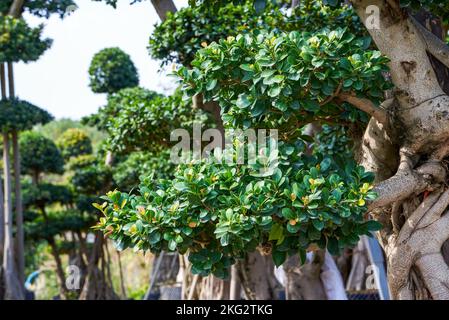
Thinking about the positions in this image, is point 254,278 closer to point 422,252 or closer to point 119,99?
point 119,99

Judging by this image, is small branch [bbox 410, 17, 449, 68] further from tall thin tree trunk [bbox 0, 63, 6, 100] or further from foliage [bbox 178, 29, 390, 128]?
tall thin tree trunk [bbox 0, 63, 6, 100]

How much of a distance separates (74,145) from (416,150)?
11.4m

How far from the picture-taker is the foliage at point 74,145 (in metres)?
13.8

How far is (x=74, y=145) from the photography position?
13.9 m

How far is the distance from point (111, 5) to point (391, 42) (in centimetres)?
213

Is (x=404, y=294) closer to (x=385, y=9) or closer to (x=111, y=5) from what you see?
(x=385, y=9)

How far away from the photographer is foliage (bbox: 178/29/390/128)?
279 centimetres

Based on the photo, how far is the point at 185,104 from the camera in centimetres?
579

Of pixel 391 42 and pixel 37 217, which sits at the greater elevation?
pixel 37 217

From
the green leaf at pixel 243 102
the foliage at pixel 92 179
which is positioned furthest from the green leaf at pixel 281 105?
the foliage at pixel 92 179

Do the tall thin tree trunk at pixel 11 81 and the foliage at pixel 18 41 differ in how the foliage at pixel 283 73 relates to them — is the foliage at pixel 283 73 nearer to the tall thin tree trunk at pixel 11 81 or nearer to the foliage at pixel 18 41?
the foliage at pixel 18 41

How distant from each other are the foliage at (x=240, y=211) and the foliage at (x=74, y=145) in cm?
1124

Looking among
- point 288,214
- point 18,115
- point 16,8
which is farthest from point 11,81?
point 288,214
